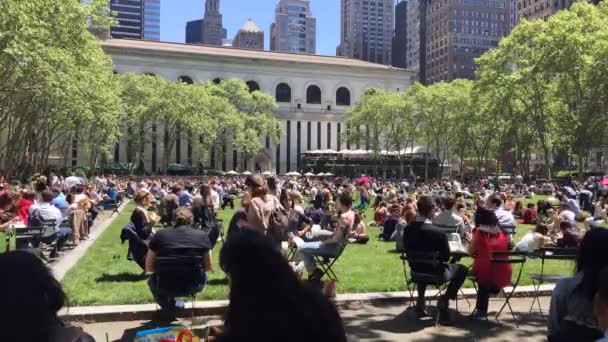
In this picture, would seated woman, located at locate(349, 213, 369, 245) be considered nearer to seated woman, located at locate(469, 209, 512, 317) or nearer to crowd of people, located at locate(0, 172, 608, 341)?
crowd of people, located at locate(0, 172, 608, 341)

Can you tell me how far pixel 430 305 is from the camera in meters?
8.85

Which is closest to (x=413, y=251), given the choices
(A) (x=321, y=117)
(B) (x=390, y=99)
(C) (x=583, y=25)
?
(C) (x=583, y=25)

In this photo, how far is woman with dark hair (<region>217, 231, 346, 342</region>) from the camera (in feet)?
6.21

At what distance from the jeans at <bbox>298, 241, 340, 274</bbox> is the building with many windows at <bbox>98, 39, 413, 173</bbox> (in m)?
75.2

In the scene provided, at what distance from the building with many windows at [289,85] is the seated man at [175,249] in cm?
7691

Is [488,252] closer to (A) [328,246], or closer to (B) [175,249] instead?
(A) [328,246]

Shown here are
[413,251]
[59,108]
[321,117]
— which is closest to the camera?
[413,251]

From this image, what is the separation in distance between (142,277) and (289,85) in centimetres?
8348

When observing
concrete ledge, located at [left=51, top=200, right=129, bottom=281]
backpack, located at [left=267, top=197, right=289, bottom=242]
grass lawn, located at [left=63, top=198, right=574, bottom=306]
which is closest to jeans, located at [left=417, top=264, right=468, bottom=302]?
grass lawn, located at [left=63, top=198, right=574, bottom=306]

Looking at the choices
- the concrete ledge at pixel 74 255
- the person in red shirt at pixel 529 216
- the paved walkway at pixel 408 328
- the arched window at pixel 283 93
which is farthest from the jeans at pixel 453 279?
the arched window at pixel 283 93

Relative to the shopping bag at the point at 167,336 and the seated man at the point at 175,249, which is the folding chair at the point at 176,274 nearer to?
the seated man at the point at 175,249

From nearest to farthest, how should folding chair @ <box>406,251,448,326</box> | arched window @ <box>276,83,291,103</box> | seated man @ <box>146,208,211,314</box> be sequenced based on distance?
seated man @ <box>146,208,211,314</box>, folding chair @ <box>406,251,448,326</box>, arched window @ <box>276,83,291,103</box>

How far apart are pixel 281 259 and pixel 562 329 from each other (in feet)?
10.7

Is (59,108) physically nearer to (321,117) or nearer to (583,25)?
(583,25)
